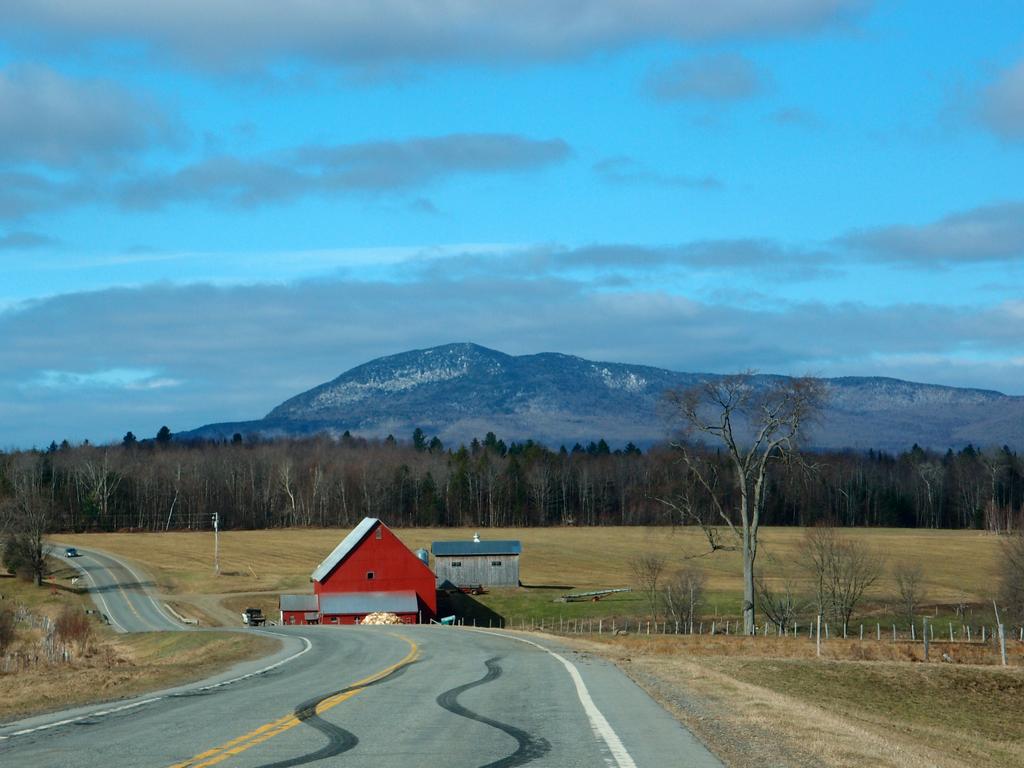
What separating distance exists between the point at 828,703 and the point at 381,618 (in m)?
57.5

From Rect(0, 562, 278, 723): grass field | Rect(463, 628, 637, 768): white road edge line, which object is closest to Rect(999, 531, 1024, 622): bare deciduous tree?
Rect(0, 562, 278, 723): grass field

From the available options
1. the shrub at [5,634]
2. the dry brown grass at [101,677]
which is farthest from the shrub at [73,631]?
the dry brown grass at [101,677]

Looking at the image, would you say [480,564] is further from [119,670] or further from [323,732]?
[323,732]

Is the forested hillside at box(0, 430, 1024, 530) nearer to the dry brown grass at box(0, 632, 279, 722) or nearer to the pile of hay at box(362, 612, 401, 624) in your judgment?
the pile of hay at box(362, 612, 401, 624)

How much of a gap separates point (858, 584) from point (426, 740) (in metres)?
58.3

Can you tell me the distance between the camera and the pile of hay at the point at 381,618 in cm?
8175

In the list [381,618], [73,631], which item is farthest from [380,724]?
[381,618]

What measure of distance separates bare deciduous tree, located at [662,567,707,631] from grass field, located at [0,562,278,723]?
1059 inches

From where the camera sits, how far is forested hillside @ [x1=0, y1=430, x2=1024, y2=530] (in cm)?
16988

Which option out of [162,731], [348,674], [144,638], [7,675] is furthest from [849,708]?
[144,638]

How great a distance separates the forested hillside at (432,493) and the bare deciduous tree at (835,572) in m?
96.2

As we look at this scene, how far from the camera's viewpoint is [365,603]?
84.6 metres

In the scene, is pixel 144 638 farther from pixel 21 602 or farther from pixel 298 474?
pixel 298 474

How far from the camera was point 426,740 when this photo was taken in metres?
15.4
